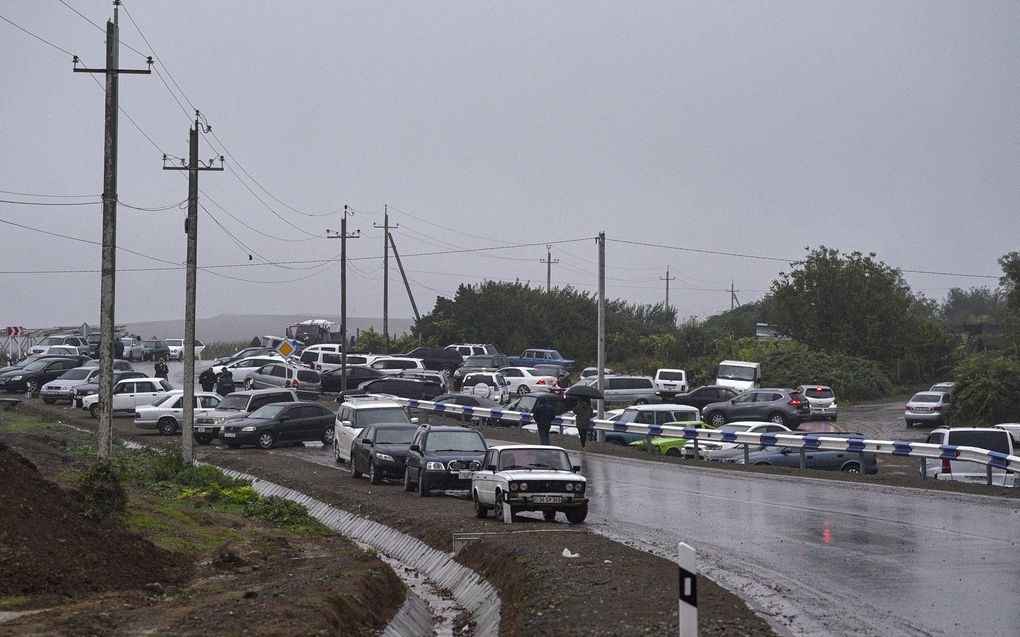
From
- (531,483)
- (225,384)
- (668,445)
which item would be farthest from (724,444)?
(225,384)

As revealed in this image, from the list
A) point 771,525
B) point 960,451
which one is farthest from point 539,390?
point 771,525

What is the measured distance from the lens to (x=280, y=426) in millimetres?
41281

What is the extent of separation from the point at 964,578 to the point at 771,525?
6.00m

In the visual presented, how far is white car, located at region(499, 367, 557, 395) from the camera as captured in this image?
63.9 m

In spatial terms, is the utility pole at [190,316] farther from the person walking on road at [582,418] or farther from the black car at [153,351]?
the black car at [153,351]

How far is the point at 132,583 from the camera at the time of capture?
1473 cm

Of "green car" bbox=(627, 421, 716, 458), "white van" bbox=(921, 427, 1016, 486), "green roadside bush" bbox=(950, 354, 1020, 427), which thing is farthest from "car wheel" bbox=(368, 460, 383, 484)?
"green roadside bush" bbox=(950, 354, 1020, 427)

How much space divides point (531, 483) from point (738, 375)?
44177 mm

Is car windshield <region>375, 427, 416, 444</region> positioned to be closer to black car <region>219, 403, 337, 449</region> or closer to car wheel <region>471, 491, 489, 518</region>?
car wheel <region>471, 491, 489, 518</region>

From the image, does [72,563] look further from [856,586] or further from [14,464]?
[856,586]

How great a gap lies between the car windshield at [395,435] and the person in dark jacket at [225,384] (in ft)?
102

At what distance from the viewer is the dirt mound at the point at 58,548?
539 inches

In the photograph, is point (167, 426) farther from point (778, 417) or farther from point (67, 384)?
point (778, 417)

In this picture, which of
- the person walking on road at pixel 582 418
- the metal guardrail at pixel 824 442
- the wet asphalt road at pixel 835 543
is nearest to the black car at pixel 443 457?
the wet asphalt road at pixel 835 543
